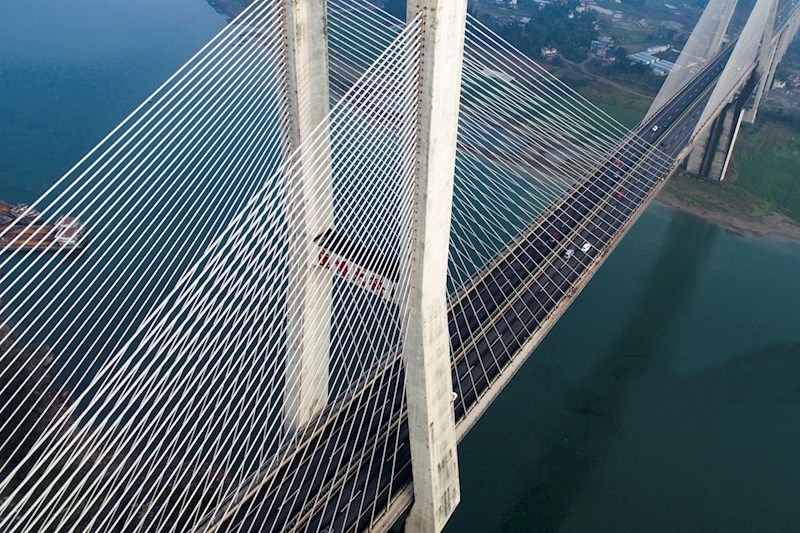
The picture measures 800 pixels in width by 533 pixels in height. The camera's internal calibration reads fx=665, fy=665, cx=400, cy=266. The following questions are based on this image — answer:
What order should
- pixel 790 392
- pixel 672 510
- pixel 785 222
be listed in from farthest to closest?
pixel 785 222 → pixel 790 392 → pixel 672 510

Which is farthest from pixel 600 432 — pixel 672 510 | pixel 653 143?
pixel 653 143

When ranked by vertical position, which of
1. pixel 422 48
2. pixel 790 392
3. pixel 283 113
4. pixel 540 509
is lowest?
pixel 540 509

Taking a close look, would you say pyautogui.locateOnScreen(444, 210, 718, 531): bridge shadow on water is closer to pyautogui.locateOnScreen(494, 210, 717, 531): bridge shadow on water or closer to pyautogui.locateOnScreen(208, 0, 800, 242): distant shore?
pyautogui.locateOnScreen(494, 210, 717, 531): bridge shadow on water

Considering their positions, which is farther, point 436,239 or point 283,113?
point 283,113

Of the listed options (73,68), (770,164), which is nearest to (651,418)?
(770,164)

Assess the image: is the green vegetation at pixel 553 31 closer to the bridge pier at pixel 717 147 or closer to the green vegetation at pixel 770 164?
the green vegetation at pixel 770 164

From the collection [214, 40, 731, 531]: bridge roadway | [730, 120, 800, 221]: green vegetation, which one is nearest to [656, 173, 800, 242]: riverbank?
[730, 120, 800, 221]: green vegetation

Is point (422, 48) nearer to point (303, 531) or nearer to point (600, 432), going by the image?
point (303, 531)

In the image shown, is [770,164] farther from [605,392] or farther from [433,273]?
[433,273]
